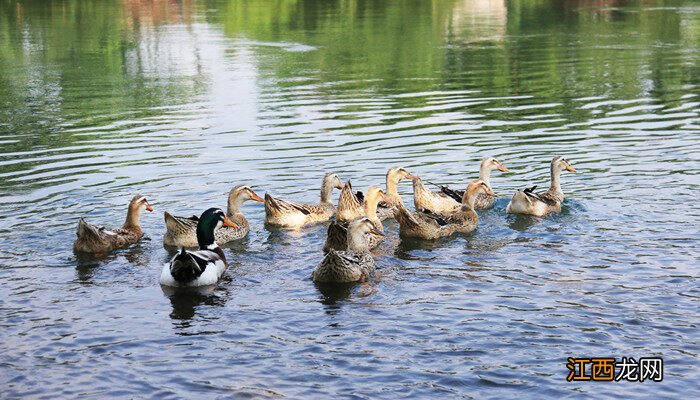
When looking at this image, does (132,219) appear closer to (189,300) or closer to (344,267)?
(189,300)

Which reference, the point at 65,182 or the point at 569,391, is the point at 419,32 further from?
the point at 569,391

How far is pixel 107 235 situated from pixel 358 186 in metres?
6.15

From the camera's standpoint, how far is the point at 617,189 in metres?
20.4

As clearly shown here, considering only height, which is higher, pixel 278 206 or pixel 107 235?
pixel 278 206

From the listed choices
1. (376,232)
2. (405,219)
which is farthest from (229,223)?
(405,219)

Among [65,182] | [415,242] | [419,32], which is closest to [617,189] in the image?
[415,242]

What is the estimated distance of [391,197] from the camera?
19844mm

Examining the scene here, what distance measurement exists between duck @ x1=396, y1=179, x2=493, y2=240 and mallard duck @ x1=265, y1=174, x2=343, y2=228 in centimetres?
180

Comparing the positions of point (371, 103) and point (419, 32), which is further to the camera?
point (419, 32)

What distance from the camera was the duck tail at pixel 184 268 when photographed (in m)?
14.9

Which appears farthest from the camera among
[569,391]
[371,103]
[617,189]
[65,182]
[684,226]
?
[371,103]

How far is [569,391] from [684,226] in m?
7.36

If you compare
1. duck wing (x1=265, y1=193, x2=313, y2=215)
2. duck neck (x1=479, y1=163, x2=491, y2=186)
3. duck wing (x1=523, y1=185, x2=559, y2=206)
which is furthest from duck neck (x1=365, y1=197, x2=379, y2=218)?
duck neck (x1=479, y1=163, x2=491, y2=186)

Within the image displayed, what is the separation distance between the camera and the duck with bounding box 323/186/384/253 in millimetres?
16984
